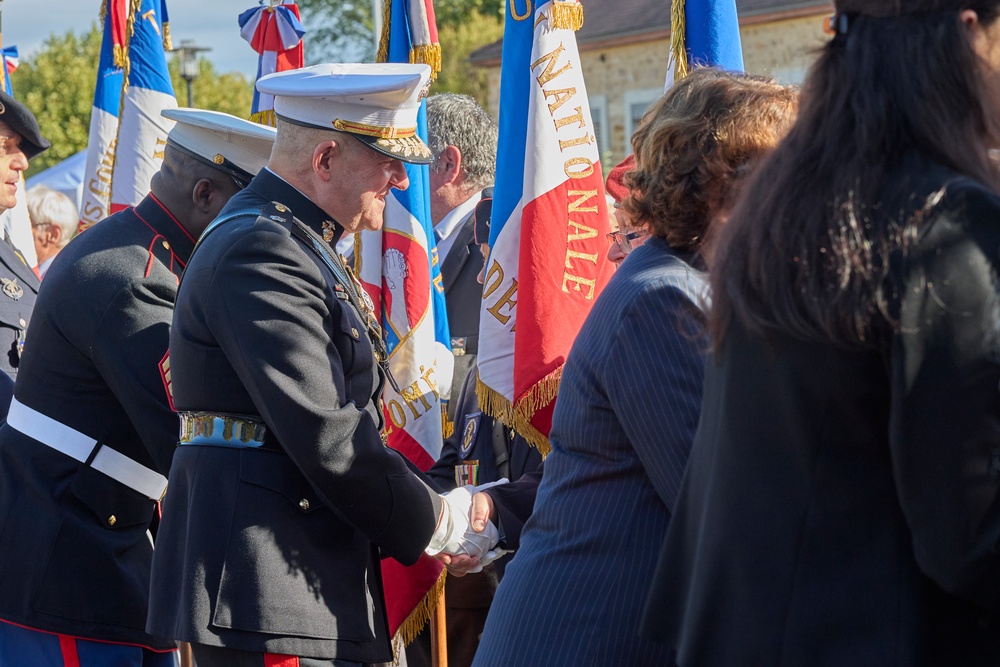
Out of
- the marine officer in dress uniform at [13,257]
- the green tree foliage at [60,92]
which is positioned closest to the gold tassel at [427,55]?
the marine officer in dress uniform at [13,257]

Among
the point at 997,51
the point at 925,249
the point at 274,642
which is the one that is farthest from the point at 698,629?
the point at 274,642

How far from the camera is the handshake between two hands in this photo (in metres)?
2.84

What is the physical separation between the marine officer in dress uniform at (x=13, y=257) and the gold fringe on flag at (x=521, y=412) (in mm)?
1769

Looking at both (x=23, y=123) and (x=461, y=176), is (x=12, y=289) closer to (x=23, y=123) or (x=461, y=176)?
(x=23, y=123)

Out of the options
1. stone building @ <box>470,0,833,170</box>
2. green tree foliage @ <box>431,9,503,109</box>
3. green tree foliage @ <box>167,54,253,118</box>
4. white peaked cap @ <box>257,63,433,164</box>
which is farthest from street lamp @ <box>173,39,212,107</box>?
white peaked cap @ <box>257,63,433,164</box>

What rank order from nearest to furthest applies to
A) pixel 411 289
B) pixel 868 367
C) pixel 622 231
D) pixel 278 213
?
pixel 868 367 < pixel 278 213 < pixel 622 231 < pixel 411 289

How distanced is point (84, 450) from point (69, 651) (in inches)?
21.7

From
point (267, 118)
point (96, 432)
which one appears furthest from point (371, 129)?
point (267, 118)

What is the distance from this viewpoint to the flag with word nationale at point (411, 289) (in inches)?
166

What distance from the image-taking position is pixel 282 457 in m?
2.58

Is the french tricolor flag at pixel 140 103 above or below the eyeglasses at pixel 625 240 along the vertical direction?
above

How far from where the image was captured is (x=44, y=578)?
10.4ft

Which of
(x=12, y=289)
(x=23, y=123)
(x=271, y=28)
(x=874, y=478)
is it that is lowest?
(x=12, y=289)

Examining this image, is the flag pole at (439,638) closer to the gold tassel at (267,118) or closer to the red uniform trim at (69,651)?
the red uniform trim at (69,651)
